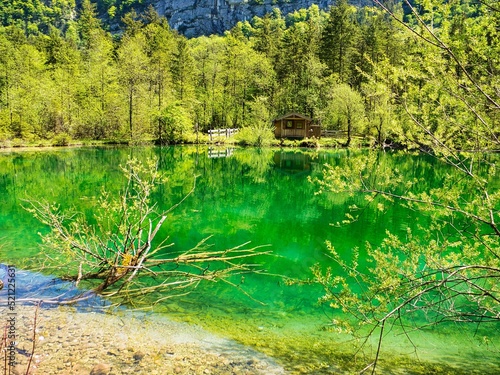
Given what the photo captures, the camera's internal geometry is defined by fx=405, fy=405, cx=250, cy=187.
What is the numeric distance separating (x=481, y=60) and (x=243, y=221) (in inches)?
483

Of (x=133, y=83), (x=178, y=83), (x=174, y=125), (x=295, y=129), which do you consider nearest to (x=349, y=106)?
(x=295, y=129)

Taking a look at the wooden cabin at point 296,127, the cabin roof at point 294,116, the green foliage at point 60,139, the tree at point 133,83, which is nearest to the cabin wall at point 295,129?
the wooden cabin at point 296,127

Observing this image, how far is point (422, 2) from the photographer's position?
12.4 ft

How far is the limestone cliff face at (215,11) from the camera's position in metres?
134

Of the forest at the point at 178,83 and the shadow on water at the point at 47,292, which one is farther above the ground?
the forest at the point at 178,83

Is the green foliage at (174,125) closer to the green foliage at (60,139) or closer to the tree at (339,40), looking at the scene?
the green foliage at (60,139)

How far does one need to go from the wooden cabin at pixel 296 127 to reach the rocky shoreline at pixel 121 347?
47.2 metres

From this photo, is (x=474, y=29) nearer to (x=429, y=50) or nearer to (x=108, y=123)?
(x=429, y=50)

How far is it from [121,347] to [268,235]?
325 inches

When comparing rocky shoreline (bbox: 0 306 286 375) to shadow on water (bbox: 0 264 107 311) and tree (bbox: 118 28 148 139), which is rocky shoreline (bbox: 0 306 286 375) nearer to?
shadow on water (bbox: 0 264 107 311)

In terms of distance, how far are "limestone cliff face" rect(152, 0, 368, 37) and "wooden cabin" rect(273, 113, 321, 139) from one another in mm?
92848

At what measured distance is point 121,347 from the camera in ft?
19.9

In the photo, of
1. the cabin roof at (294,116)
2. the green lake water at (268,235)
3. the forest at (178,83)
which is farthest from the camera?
the cabin roof at (294,116)

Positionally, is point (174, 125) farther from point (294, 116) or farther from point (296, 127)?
point (296, 127)
